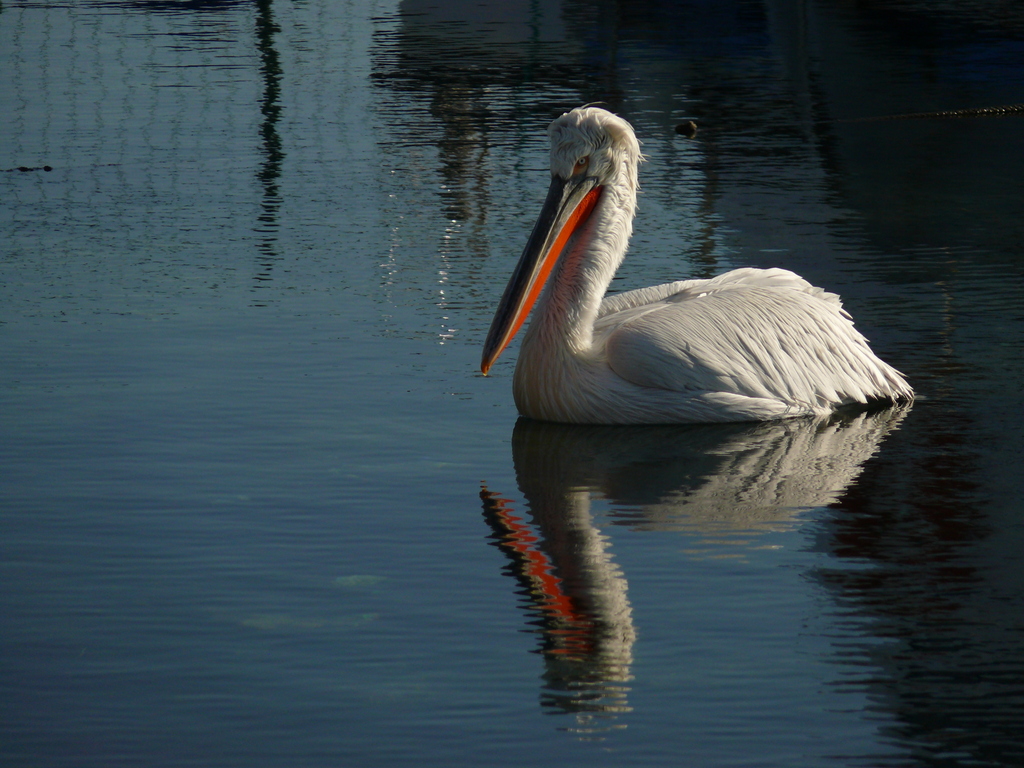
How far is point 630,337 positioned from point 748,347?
428 millimetres

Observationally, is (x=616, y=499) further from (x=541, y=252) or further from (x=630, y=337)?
(x=541, y=252)

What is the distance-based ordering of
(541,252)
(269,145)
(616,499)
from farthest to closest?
(269,145), (541,252), (616,499)

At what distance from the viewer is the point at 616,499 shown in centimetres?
490

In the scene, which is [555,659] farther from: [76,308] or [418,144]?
[418,144]

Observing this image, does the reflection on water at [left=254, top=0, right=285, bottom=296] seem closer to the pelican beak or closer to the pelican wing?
the pelican beak

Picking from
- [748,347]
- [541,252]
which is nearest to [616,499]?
[748,347]

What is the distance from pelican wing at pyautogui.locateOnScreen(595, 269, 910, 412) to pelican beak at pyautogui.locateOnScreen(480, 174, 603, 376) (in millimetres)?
304

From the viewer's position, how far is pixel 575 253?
5855 mm

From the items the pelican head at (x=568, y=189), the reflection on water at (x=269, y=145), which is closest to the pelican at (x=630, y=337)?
the pelican head at (x=568, y=189)

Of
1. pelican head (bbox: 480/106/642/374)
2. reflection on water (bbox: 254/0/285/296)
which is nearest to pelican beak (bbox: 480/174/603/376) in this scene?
pelican head (bbox: 480/106/642/374)

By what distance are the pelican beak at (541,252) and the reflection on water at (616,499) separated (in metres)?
0.33

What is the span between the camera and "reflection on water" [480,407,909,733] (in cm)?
376

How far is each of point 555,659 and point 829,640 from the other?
2.16 feet

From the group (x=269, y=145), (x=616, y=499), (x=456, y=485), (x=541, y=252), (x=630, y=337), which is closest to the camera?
(x=616, y=499)
